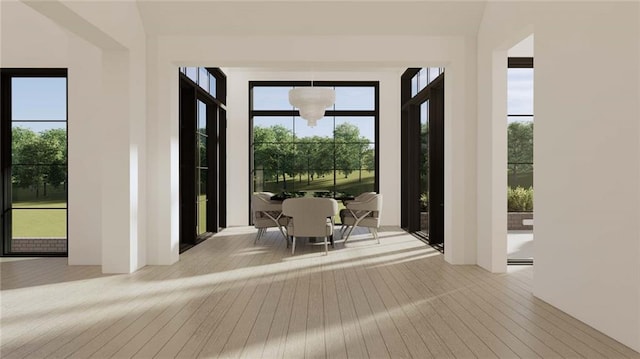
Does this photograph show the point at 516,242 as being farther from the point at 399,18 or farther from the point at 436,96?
the point at 399,18

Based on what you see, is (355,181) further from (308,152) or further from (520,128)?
(520,128)

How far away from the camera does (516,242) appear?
8.49 meters

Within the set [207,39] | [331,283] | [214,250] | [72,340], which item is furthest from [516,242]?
[72,340]

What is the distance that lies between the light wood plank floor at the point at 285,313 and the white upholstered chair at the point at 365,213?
1.76 m

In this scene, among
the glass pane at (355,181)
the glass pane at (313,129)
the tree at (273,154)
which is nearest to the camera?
the tree at (273,154)

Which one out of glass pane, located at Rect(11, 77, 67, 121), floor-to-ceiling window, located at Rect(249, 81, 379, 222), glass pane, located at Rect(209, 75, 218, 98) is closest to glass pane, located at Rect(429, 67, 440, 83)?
floor-to-ceiling window, located at Rect(249, 81, 379, 222)

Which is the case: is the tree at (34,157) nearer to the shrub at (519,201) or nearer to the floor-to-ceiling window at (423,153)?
the floor-to-ceiling window at (423,153)

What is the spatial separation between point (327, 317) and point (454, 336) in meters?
1.05

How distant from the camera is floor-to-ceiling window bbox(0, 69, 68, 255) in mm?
6582

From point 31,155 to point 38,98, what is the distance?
0.95m

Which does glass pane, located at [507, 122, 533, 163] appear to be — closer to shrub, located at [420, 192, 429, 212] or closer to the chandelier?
shrub, located at [420, 192, 429, 212]

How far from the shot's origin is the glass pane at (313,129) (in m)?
15.3

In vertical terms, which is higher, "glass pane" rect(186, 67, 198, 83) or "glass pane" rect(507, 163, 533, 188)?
"glass pane" rect(186, 67, 198, 83)

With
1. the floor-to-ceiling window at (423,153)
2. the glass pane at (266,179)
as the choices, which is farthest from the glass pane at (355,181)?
the floor-to-ceiling window at (423,153)
